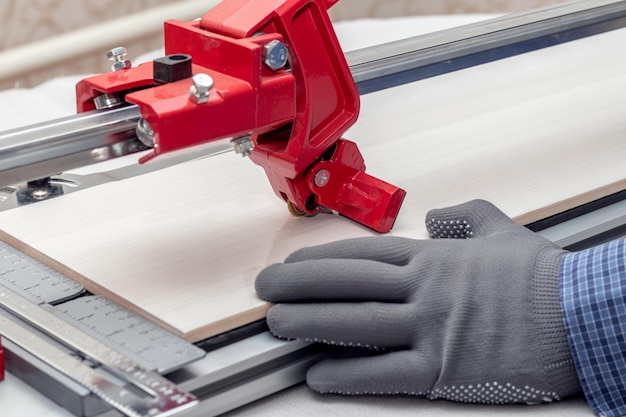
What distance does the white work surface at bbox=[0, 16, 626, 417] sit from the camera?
0.84m

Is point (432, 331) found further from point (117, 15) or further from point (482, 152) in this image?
point (117, 15)

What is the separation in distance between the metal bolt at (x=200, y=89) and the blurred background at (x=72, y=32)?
120 centimetres

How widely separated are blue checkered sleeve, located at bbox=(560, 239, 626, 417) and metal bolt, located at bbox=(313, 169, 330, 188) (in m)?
0.28

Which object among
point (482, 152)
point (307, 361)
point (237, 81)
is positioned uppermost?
point (237, 81)

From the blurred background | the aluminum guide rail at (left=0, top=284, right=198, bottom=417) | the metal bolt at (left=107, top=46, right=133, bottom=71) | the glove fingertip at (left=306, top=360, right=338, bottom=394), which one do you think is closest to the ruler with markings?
the aluminum guide rail at (left=0, top=284, right=198, bottom=417)

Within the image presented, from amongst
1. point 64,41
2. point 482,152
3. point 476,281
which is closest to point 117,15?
point 64,41

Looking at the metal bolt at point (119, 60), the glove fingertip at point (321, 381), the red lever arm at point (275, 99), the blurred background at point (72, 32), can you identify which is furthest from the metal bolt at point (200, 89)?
the blurred background at point (72, 32)

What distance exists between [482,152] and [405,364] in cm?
49

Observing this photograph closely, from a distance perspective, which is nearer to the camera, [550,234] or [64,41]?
[550,234]

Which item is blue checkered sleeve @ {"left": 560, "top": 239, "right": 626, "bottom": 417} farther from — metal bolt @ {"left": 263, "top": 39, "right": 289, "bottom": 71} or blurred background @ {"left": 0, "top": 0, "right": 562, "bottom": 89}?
blurred background @ {"left": 0, "top": 0, "right": 562, "bottom": 89}

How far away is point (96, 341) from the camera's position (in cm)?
82

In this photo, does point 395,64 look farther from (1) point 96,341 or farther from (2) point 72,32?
(2) point 72,32

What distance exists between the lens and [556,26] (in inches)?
48.1

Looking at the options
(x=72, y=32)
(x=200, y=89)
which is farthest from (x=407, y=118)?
(x=72, y=32)
